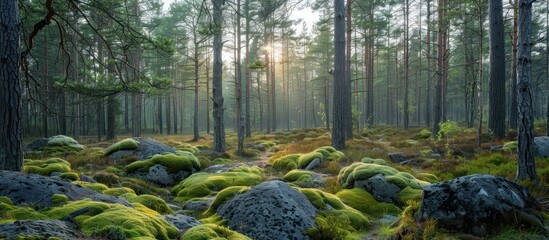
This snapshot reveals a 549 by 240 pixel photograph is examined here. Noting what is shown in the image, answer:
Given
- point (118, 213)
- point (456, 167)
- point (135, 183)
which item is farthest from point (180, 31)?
point (118, 213)

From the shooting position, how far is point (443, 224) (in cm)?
517

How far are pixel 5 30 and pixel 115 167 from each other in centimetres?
673

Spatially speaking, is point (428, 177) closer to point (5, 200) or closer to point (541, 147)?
point (541, 147)

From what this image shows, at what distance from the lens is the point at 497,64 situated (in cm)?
1347

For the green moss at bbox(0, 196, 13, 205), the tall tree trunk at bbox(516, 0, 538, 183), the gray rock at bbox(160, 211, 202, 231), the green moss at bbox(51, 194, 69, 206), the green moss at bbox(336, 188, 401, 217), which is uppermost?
the tall tree trunk at bbox(516, 0, 538, 183)

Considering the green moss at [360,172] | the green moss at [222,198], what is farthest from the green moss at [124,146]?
the green moss at [360,172]

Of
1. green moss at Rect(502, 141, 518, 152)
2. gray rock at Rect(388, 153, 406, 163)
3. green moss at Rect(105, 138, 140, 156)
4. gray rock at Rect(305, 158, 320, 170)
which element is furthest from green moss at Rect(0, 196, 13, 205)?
green moss at Rect(502, 141, 518, 152)

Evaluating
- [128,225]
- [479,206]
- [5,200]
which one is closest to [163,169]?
[5,200]

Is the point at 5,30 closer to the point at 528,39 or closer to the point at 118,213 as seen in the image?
the point at 118,213

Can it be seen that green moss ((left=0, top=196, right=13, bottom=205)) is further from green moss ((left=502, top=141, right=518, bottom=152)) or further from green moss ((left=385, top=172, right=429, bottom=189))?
green moss ((left=502, top=141, right=518, bottom=152))

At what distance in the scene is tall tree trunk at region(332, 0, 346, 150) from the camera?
49.3ft

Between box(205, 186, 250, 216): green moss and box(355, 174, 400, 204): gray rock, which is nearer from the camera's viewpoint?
box(205, 186, 250, 216): green moss

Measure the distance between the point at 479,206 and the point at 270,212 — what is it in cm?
326

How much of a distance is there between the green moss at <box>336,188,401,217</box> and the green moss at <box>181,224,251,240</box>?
12.7 feet
